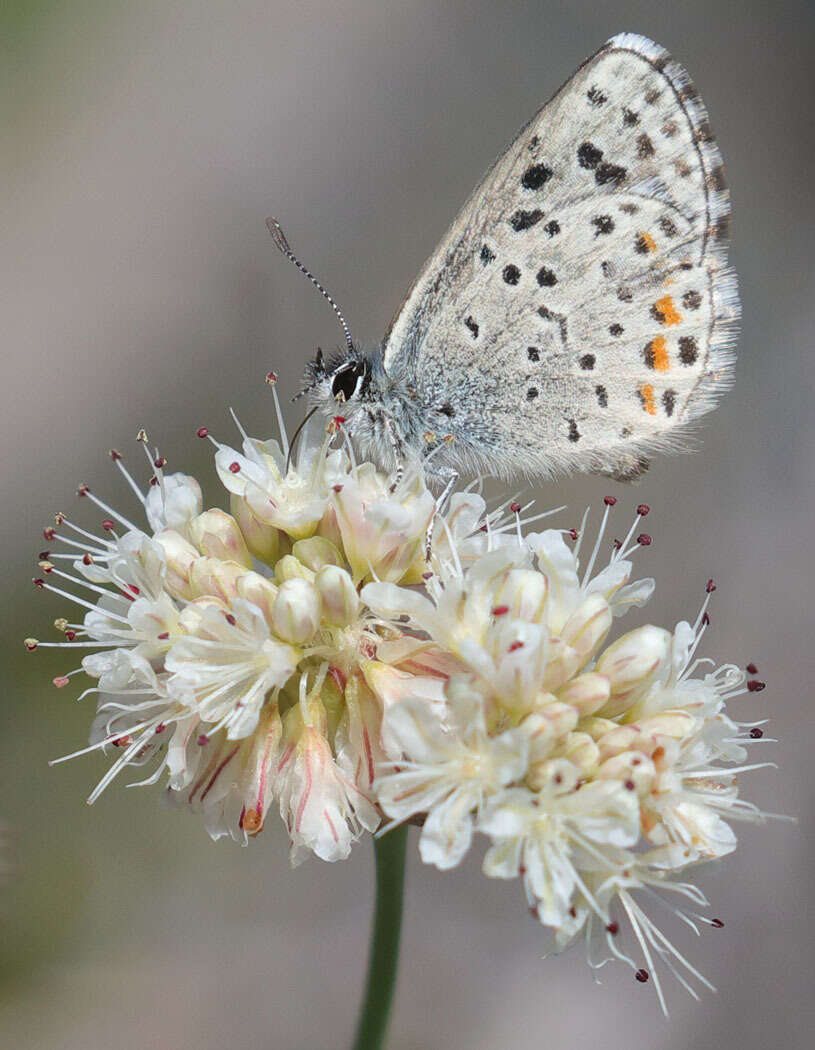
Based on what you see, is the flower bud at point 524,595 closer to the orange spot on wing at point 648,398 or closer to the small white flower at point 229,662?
the small white flower at point 229,662

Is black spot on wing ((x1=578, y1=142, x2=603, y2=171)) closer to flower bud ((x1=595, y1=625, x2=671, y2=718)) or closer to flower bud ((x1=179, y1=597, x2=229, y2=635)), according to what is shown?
flower bud ((x1=595, y1=625, x2=671, y2=718))

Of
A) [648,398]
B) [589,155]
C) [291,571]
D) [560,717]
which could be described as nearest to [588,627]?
[560,717]

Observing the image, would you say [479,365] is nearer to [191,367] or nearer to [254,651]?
[254,651]

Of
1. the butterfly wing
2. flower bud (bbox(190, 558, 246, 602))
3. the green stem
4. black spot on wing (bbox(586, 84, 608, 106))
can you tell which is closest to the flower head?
flower bud (bbox(190, 558, 246, 602))

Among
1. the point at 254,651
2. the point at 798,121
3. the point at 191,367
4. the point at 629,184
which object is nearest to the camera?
the point at 254,651

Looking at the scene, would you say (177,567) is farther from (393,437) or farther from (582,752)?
(582,752)

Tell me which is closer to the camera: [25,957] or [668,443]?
[668,443]

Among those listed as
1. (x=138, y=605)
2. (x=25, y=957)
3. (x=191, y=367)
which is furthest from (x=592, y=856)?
(x=191, y=367)
